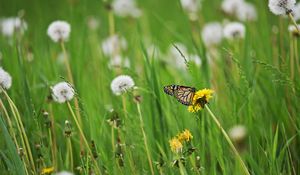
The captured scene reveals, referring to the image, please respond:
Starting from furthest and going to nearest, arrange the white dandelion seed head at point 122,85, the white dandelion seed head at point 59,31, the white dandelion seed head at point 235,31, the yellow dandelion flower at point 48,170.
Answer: the white dandelion seed head at point 235,31, the white dandelion seed head at point 59,31, the white dandelion seed head at point 122,85, the yellow dandelion flower at point 48,170

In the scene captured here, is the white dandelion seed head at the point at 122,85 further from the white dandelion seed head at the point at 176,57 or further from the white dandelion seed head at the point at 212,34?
the white dandelion seed head at the point at 212,34

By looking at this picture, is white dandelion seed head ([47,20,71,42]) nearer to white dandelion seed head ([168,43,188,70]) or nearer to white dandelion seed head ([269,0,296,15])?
white dandelion seed head ([269,0,296,15])

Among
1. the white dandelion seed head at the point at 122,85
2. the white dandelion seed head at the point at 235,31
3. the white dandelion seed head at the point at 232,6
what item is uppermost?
the white dandelion seed head at the point at 232,6

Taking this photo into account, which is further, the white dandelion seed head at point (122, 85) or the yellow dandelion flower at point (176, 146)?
the white dandelion seed head at point (122, 85)

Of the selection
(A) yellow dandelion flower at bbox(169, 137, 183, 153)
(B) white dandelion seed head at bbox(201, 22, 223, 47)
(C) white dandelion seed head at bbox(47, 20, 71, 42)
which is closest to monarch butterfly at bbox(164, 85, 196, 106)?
(A) yellow dandelion flower at bbox(169, 137, 183, 153)

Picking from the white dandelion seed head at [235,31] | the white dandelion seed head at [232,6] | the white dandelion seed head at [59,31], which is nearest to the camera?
the white dandelion seed head at [59,31]

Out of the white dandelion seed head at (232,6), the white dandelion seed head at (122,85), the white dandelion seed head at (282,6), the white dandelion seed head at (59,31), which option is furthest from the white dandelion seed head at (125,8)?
the white dandelion seed head at (282,6)

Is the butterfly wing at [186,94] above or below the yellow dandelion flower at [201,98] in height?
above

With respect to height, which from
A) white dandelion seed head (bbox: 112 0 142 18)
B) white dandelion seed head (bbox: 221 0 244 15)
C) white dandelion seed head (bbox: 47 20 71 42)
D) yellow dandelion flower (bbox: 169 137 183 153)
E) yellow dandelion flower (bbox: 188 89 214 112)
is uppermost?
white dandelion seed head (bbox: 112 0 142 18)

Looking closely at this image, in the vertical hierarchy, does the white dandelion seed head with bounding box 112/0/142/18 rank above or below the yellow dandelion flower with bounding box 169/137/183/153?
above
